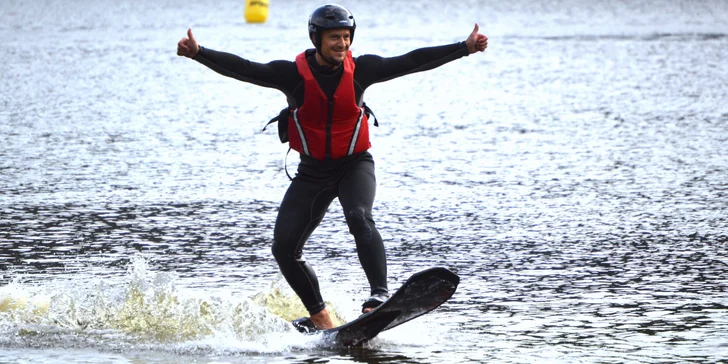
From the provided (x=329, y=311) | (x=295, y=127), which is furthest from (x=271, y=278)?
(x=295, y=127)

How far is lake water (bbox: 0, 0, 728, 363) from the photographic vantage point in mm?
6879

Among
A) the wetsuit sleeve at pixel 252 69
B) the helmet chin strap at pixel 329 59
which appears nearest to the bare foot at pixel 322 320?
the wetsuit sleeve at pixel 252 69

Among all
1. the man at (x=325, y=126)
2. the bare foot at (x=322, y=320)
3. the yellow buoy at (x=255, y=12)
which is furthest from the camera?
the yellow buoy at (x=255, y=12)

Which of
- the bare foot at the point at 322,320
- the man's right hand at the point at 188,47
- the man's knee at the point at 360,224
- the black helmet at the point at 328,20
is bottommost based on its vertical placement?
the bare foot at the point at 322,320

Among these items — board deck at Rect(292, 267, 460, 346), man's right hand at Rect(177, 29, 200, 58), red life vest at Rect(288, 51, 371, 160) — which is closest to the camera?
board deck at Rect(292, 267, 460, 346)

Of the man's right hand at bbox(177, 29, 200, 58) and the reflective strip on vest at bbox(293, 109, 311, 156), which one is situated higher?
the man's right hand at bbox(177, 29, 200, 58)

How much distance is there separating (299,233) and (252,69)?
0.85 m

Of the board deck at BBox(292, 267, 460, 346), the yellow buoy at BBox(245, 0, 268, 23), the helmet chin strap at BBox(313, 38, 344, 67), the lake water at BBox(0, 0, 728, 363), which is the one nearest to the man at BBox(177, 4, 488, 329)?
the helmet chin strap at BBox(313, 38, 344, 67)

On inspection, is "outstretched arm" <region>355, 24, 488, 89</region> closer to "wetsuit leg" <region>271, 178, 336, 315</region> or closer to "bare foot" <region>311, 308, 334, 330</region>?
"wetsuit leg" <region>271, 178, 336, 315</region>

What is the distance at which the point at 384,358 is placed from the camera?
21.3 ft

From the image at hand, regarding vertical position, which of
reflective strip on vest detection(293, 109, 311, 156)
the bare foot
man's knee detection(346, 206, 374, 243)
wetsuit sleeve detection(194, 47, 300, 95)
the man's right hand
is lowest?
the bare foot

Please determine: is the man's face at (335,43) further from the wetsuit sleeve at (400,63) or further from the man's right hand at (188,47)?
the man's right hand at (188,47)

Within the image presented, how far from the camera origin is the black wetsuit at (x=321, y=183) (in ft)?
22.2

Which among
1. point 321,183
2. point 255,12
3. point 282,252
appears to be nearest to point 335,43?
point 321,183
